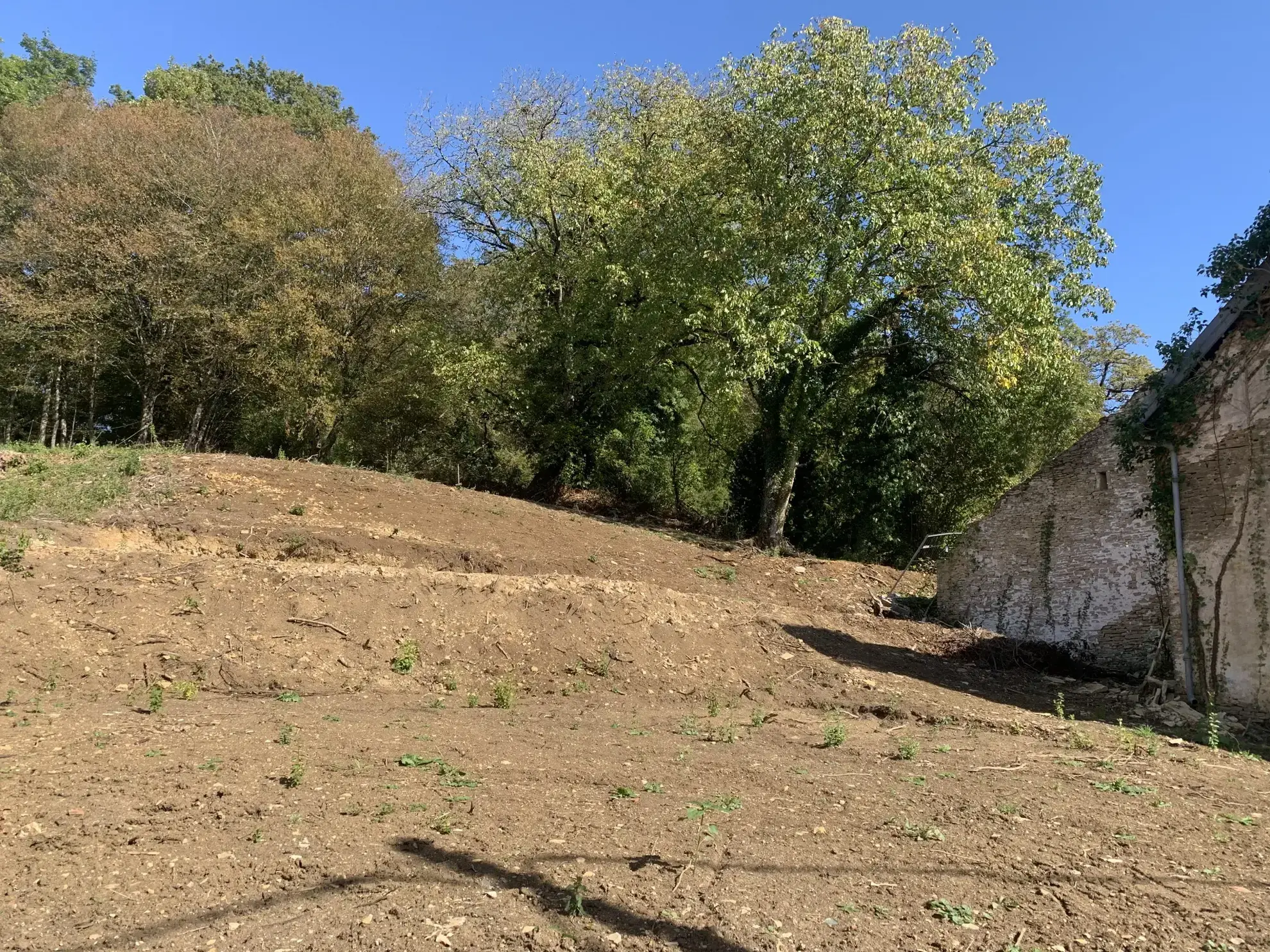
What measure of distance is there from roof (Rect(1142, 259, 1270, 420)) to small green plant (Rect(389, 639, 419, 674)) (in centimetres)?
867

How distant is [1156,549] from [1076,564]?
3.57 ft

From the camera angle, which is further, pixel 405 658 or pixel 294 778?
pixel 405 658

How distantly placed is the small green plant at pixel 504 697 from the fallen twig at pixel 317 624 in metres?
1.74

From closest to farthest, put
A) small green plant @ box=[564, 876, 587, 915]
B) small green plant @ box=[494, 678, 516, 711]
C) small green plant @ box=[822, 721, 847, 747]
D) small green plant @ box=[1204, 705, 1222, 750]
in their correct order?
small green plant @ box=[564, 876, 587, 915] < small green plant @ box=[822, 721, 847, 747] < small green plant @ box=[1204, 705, 1222, 750] < small green plant @ box=[494, 678, 516, 711]

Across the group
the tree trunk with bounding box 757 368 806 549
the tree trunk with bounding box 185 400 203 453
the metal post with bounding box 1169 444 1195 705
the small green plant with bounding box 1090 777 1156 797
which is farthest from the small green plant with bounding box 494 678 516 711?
the tree trunk with bounding box 185 400 203 453

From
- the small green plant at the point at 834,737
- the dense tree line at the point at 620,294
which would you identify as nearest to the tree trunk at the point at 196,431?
the dense tree line at the point at 620,294

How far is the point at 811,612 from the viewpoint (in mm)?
11641

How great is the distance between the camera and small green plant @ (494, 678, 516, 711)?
25.3 ft

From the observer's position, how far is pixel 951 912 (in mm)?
3520

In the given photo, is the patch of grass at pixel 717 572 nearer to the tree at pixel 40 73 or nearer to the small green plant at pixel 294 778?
the small green plant at pixel 294 778

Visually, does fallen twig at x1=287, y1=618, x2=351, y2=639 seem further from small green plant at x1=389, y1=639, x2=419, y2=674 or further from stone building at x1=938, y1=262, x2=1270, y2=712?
stone building at x1=938, y1=262, x2=1270, y2=712

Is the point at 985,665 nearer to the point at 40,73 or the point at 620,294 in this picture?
the point at 620,294

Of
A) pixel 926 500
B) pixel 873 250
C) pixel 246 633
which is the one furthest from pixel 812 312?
pixel 246 633

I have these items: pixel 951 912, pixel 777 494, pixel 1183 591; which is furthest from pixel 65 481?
pixel 1183 591
